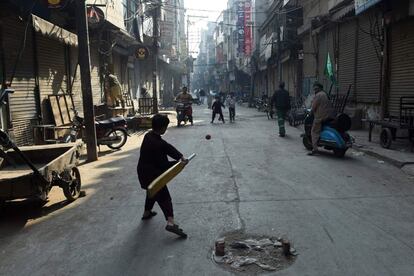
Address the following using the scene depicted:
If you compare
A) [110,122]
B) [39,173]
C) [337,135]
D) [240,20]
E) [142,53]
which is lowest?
[337,135]

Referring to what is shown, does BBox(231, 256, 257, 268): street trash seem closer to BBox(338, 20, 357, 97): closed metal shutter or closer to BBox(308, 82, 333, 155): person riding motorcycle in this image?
BBox(308, 82, 333, 155): person riding motorcycle

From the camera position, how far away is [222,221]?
5.96 metres

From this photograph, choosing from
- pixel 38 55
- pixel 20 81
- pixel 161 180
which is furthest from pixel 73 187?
pixel 38 55

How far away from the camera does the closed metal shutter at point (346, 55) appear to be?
1797 cm

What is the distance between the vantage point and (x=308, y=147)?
12.4 metres

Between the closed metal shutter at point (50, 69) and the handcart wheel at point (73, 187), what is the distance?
19.9ft

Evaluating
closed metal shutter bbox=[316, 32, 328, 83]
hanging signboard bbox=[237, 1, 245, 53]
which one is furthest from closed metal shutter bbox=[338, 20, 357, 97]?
hanging signboard bbox=[237, 1, 245, 53]

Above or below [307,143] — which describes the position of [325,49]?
above

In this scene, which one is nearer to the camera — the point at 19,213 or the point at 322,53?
the point at 19,213

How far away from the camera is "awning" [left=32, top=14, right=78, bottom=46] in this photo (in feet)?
35.2

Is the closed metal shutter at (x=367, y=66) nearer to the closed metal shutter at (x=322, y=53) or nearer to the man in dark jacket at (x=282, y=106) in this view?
the man in dark jacket at (x=282, y=106)

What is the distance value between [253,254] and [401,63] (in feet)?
35.7

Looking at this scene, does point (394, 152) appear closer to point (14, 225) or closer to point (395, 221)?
point (395, 221)

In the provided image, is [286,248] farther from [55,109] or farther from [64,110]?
[64,110]
